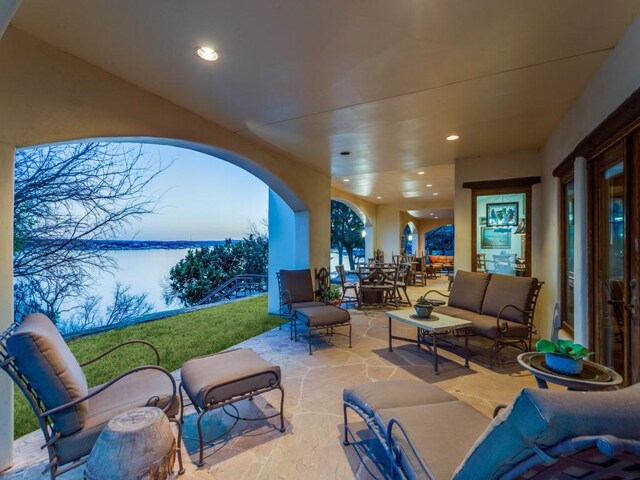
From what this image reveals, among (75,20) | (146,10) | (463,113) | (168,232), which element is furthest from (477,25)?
(168,232)

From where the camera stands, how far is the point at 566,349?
2.02 metres

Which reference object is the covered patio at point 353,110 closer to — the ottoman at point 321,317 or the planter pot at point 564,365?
the ottoman at point 321,317

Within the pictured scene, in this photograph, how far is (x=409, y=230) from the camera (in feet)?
60.7

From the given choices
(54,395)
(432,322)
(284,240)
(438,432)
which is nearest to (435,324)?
(432,322)

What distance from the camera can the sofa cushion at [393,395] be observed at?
1998mm

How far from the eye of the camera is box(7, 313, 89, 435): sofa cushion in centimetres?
160

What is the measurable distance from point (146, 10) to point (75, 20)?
1.83 feet

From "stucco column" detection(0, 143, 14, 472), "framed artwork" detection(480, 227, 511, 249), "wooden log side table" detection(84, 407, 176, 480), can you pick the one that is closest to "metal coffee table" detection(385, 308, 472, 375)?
"framed artwork" detection(480, 227, 511, 249)

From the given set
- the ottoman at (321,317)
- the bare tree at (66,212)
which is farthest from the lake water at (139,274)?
the ottoman at (321,317)

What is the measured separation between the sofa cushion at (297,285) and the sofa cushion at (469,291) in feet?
7.82

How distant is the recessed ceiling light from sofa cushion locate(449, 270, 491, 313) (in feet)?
14.3

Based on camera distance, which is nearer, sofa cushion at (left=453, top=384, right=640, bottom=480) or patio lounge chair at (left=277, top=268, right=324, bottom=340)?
sofa cushion at (left=453, top=384, right=640, bottom=480)

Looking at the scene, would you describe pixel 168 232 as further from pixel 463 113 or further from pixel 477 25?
pixel 477 25

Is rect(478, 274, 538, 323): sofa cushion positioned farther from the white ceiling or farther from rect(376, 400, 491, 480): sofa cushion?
rect(376, 400, 491, 480): sofa cushion
